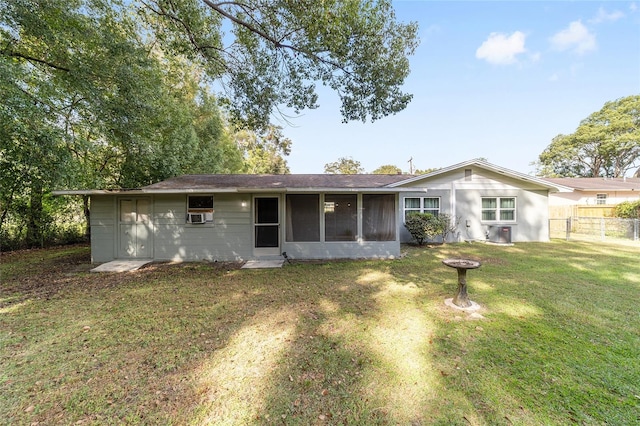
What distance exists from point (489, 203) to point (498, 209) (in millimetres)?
476

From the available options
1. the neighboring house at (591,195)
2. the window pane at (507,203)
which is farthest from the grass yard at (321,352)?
the neighboring house at (591,195)

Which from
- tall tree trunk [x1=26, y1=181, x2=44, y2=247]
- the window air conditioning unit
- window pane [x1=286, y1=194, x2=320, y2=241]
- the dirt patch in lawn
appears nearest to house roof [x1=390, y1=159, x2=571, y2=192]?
window pane [x1=286, y1=194, x2=320, y2=241]

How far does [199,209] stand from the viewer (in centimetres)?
825

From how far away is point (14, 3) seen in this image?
20.9ft

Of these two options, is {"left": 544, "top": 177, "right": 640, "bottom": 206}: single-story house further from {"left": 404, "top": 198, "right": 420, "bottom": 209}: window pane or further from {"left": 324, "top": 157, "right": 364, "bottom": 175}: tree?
{"left": 324, "top": 157, "right": 364, "bottom": 175}: tree

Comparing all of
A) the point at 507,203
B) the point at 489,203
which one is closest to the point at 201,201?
the point at 489,203

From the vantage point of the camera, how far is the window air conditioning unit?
825 cm

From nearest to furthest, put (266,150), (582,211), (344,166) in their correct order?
(582,211) < (266,150) < (344,166)

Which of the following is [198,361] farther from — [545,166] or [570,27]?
[545,166]

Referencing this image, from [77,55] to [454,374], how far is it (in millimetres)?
12306

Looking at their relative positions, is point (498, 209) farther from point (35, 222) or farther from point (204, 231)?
point (35, 222)

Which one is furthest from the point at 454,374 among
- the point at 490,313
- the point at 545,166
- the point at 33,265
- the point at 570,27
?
the point at 545,166

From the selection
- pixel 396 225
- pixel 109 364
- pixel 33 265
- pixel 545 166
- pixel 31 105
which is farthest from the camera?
pixel 545 166

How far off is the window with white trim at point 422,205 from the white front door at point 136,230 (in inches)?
400
